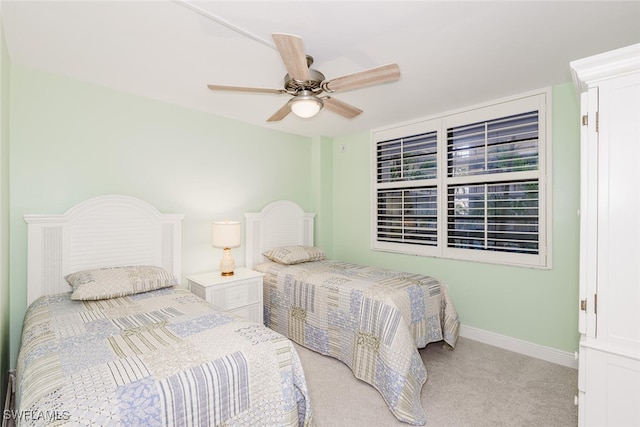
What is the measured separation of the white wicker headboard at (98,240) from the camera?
229 centimetres

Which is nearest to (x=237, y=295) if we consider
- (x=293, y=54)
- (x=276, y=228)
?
(x=276, y=228)

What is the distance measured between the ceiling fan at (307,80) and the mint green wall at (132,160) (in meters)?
1.30

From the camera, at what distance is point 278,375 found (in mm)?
1470

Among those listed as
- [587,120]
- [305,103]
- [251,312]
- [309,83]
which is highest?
[309,83]

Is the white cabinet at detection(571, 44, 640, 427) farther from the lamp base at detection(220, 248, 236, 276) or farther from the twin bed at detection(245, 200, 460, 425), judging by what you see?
the lamp base at detection(220, 248, 236, 276)

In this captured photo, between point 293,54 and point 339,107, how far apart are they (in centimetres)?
80

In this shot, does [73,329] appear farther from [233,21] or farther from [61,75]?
[61,75]

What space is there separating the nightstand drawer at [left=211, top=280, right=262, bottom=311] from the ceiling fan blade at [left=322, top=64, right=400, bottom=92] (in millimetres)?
1978

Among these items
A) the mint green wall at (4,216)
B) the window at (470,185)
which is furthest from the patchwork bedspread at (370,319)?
the mint green wall at (4,216)

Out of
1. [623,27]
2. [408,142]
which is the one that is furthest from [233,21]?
[408,142]

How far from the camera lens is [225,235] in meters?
3.04

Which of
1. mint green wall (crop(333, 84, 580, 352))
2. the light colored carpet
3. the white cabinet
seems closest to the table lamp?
the light colored carpet

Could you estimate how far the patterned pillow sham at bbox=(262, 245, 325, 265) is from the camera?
136 inches

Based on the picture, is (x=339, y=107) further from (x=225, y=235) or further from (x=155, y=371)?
(x=155, y=371)
